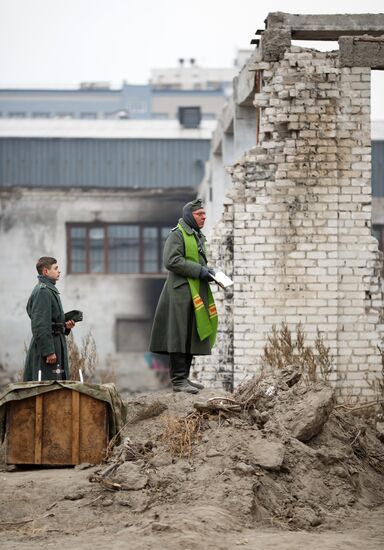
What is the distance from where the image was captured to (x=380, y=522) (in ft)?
29.4

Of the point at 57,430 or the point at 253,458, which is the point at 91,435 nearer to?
the point at 57,430

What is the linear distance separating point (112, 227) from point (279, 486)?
2444cm

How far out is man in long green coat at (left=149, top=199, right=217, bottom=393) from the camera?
36.9 ft

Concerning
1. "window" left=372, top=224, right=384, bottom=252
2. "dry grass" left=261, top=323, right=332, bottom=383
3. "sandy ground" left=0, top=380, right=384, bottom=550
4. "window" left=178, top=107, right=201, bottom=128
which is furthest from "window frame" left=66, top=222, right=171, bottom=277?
"sandy ground" left=0, top=380, right=384, bottom=550

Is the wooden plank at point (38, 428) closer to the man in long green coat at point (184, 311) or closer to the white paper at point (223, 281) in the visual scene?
the man in long green coat at point (184, 311)

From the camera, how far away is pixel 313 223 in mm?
14750

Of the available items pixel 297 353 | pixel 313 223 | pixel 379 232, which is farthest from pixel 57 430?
pixel 379 232

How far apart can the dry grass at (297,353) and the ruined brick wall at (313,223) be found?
0.26m

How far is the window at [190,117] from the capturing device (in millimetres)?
39906

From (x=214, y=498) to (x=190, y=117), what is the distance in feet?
105

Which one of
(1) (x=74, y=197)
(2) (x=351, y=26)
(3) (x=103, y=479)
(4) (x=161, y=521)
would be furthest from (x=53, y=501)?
(1) (x=74, y=197)

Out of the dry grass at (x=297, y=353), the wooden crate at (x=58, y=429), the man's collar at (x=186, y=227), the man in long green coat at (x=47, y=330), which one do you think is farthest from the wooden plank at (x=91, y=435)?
the dry grass at (x=297, y=353)

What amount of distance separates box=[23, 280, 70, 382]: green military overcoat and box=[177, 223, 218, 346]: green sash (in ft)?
4.11

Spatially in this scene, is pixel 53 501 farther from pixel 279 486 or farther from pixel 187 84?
pixel 187 84
